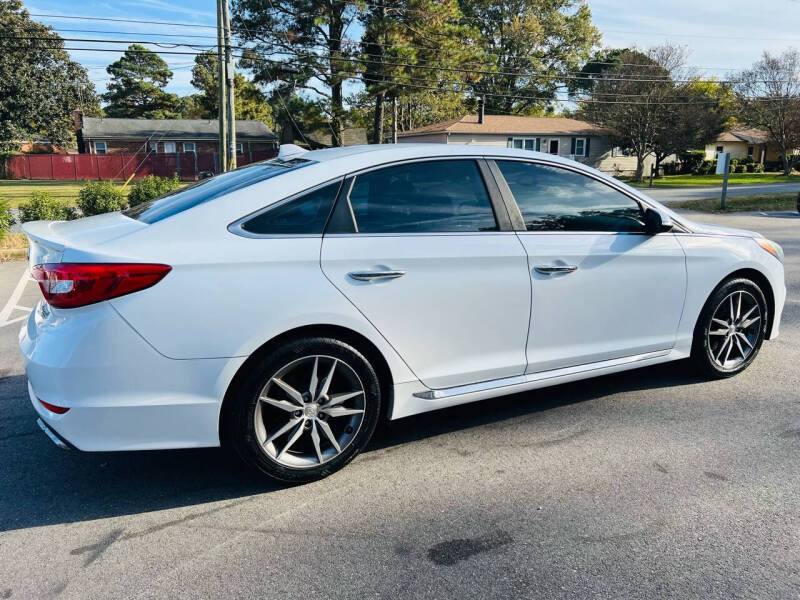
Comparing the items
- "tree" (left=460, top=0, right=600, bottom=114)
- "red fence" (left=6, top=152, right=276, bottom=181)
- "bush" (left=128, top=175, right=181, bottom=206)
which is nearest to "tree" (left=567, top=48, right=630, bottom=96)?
"tree" (left=460, top=0, right=600, bottom=114)

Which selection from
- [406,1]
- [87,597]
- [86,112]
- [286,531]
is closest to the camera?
[87,597]

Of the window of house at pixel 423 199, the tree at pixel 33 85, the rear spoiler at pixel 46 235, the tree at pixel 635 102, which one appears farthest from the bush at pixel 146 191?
the tree at pixel 33 85

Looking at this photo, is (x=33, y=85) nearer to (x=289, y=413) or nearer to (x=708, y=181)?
(x=708, y=181)

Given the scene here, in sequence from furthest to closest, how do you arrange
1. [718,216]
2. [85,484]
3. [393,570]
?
[718,216]
[85,484]
[393,570]

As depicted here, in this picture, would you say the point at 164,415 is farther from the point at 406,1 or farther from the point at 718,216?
the point at 406,1

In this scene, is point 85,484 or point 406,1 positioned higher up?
point 406,1

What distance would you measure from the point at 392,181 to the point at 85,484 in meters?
2.25

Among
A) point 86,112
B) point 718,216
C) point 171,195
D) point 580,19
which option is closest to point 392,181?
point 171,195

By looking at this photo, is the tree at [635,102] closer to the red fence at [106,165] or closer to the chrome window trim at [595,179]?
the red fence at [106,165]

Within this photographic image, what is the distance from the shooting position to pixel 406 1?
34188 mm

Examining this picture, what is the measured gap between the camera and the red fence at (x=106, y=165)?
47125mm

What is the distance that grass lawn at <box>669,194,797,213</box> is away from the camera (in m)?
21.3

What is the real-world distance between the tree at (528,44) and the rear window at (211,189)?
62.7 metres

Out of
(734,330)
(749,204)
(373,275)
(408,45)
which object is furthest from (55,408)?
(408,45)
